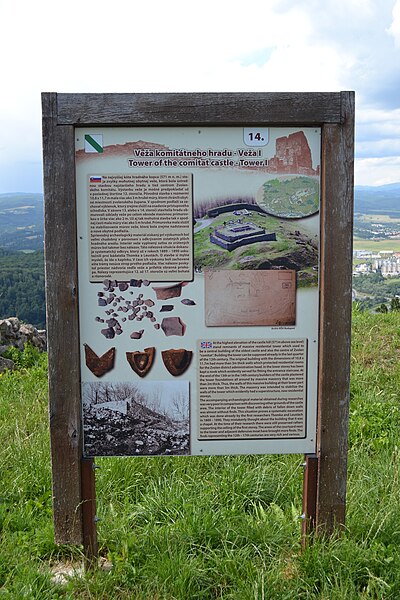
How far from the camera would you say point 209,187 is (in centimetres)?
280

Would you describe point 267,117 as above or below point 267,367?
above

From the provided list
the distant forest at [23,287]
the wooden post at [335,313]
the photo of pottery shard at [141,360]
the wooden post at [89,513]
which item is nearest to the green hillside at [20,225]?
the distant forest at [23,287]

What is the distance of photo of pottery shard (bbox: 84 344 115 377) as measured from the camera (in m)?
2.90

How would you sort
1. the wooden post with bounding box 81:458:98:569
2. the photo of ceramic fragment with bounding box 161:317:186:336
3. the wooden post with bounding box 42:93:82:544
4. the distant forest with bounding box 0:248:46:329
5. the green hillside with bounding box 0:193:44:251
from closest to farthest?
the wooden post with bounding box 42:93:82:544, the photo of ceramic fragment with bounding box 161:317:186:336, the wooden post with bounding box 81:458:98:569, the distant forest with bounding box 0:248:46:329, the green hillside with bounding box 0:193:44:251

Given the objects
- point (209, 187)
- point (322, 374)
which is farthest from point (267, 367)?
point (209, 187)

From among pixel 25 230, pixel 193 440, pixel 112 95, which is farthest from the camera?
pixel 25 230

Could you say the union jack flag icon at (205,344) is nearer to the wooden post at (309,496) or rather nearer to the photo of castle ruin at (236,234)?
the photo of castle ruin at (236,234)

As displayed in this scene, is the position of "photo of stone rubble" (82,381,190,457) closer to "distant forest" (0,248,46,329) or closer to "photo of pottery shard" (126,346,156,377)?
"photo of pottery shard" (126,346,156,377)

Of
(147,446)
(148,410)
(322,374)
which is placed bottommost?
(147,446)

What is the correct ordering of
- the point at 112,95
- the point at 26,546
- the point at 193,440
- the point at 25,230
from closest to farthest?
the point at 112,95
the point at 193,440
the point at 26,546
the point at 25,230

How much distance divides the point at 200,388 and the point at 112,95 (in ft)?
4.76

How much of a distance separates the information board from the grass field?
1.73 feet

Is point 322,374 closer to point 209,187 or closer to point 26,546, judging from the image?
point 209,187

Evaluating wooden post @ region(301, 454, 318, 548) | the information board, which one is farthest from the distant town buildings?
the information board
